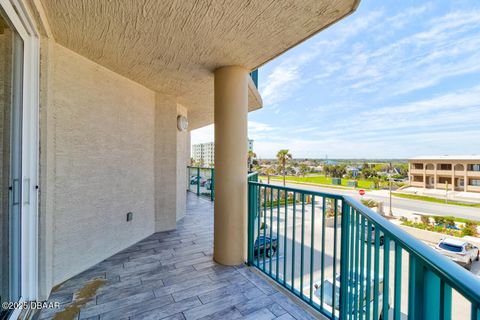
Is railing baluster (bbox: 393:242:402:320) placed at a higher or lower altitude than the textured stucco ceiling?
lower

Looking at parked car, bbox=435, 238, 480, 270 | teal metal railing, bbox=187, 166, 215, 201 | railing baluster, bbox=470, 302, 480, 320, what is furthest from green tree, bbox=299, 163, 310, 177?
railing baluster, bbox=470, 302, 480, 320

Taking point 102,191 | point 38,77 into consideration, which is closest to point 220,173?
point 102,191

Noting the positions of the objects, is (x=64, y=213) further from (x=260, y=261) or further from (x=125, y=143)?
(x=260, y=261)

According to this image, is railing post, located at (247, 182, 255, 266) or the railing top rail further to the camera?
railing post, located at (247, 182, 255, 266)

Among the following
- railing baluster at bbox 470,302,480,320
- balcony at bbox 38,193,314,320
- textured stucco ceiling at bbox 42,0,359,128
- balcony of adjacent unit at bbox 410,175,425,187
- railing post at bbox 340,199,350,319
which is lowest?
balcony of adjacent unit at bbox 410,175,425,187

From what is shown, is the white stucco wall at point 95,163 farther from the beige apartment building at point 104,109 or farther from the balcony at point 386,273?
the balcony at point 386,273

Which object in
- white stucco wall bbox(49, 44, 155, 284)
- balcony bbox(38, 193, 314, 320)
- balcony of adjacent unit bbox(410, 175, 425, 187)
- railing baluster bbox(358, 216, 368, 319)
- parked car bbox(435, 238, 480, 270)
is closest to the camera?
railing baluster bbox(358, 216, 368, 319)

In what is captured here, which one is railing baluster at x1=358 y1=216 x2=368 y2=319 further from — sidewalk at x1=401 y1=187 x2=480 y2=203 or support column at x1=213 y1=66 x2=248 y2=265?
sidewalk at x1=401 y1=187 x2=480 y2=203

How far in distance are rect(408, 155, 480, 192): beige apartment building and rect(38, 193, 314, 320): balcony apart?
7008 millimetres

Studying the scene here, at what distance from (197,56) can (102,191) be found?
2090 millimetres

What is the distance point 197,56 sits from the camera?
2.37 metres

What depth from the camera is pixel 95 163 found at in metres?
2.61

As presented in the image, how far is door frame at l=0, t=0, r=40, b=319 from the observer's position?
5.51 feet

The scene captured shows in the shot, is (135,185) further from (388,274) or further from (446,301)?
(446,301)
